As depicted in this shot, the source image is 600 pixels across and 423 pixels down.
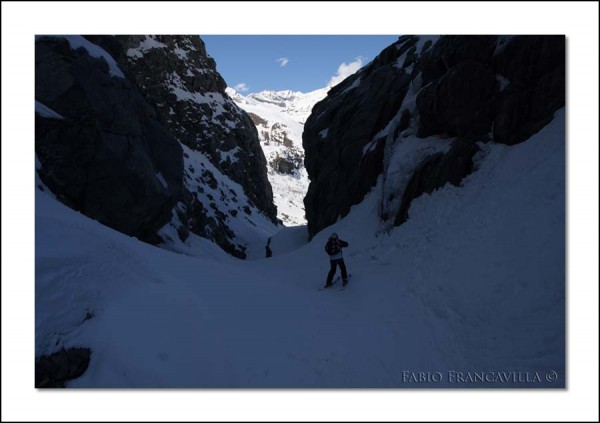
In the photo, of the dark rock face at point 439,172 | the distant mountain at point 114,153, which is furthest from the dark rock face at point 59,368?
A: the distant mountain at point 114,153

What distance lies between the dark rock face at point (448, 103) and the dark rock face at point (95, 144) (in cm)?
1298

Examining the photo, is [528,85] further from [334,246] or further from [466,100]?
[334,246]

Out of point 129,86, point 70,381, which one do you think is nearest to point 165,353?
point 70,381

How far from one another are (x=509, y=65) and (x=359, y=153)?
12191mm

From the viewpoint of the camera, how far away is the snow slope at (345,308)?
7.14 metres

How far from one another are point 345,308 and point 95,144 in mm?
17826

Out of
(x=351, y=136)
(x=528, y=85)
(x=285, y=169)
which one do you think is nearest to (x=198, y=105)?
(x=351, y=136)

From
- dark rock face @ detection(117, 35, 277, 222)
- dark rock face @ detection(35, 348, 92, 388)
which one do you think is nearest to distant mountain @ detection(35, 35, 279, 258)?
dark rock face @ detection(35, 348, 92, 388)

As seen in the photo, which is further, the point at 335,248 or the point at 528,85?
the point at 528,85

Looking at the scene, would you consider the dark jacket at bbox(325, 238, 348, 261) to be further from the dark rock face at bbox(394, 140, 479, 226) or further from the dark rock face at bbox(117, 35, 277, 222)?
the dark rock face at bbox(117, 35, 277, 222)

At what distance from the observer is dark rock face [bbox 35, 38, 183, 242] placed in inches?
774

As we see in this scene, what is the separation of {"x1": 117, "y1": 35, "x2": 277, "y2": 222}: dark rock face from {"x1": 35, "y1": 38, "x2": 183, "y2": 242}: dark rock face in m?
40.4

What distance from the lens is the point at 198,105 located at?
2896 inches

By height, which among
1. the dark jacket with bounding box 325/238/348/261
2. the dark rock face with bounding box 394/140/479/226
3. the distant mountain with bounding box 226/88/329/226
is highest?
the distant mountain with bounding box 226/88/329/226
